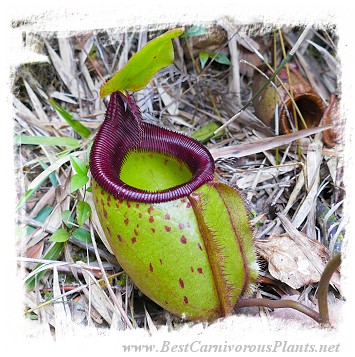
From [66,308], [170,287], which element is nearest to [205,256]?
[170,287]

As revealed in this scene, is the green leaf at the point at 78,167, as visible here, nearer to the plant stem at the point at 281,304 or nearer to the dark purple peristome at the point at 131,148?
the dark purple peristome at the point at 131,148

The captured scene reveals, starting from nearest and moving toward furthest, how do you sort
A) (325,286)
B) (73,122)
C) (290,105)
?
1. (325,286)
2. (73,122)
3. (290,105)

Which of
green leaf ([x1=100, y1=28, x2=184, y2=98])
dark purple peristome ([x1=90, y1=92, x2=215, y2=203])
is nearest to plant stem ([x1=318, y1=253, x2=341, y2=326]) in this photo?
dark purple peristome ([x1=90, y1=92, x2=215, y2=203])

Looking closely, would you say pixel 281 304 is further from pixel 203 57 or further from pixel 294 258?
pixel 203 57

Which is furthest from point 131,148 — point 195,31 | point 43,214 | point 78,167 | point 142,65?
point 195,31

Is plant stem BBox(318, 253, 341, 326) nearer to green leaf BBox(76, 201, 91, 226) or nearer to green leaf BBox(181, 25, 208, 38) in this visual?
green leaf BBox(76, 201, 91, 226)

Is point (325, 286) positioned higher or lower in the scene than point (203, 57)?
lower

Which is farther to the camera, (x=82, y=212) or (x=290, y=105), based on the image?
(x=290, y=105)
